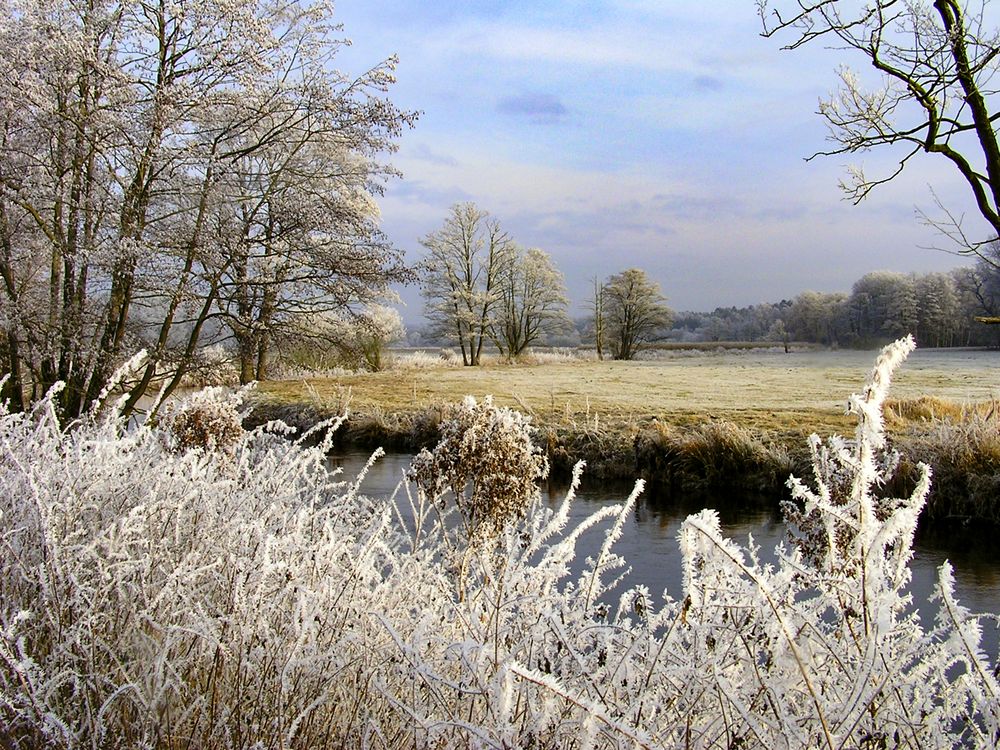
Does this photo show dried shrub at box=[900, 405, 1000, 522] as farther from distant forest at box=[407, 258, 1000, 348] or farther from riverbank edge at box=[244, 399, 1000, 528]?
distant forest at box=[407, 258, 1000, 348]

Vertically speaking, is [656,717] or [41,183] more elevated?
[41,183]

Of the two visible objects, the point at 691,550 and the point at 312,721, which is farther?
the point at 312,721

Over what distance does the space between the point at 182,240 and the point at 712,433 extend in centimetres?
847

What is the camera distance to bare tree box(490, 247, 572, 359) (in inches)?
1812

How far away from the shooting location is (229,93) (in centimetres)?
1126

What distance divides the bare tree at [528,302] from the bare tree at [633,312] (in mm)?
6558

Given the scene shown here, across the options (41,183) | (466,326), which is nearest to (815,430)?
(41,183)

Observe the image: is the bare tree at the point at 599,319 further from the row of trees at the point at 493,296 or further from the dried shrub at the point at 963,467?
the dried shrub at the point at 963,467

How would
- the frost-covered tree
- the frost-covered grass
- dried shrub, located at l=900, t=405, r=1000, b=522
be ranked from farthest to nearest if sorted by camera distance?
the frost-covered tree < dried shrub, located at l=900, t=405, r=1000, b=522 < the frost-covered grass

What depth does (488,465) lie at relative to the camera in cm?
358

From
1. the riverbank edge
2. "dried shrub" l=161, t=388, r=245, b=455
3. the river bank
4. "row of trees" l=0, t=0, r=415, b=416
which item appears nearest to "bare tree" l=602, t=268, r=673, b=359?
the river bank

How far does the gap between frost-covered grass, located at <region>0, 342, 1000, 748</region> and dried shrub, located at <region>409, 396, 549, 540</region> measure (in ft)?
0.15

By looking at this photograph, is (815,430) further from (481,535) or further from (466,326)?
(466,326)

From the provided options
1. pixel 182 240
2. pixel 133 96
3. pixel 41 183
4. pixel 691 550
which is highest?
pixel 133 96
